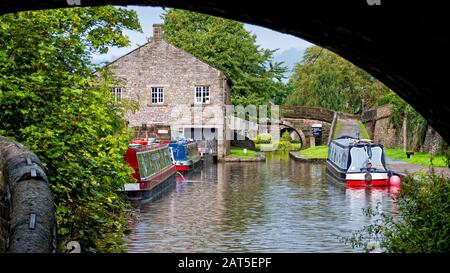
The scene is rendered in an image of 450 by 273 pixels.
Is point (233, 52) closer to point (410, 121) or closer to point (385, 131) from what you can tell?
point (385, 131)

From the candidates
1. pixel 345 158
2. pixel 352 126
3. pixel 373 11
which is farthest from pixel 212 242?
pixel 352 126

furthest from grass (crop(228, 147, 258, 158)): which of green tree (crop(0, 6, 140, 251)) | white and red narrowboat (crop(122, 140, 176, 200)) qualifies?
green tree (crop(0, 6, 140, 251))

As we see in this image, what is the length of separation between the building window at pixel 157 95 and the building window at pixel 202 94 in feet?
7.80

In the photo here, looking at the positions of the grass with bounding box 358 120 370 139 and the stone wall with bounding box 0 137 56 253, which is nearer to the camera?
the stone wall with bounding box 0 137 56 253

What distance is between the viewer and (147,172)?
2766 centimetres

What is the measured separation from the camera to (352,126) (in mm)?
59656

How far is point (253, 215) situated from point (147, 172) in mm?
6409

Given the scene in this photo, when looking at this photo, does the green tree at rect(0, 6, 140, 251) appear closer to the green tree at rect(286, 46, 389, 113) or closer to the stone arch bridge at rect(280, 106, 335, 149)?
the stone arch bridge at rect(280, 106, 335, 149)

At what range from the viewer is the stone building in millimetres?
51375

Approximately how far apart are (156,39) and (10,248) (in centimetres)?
4642

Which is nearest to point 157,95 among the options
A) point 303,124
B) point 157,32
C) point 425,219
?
point 157,32

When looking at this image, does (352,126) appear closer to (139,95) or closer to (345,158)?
(139,95)

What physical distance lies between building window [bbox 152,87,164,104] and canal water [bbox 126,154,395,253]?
16426mm

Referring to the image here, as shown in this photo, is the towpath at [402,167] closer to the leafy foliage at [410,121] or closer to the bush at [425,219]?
the leafy foliage at [410,121]
